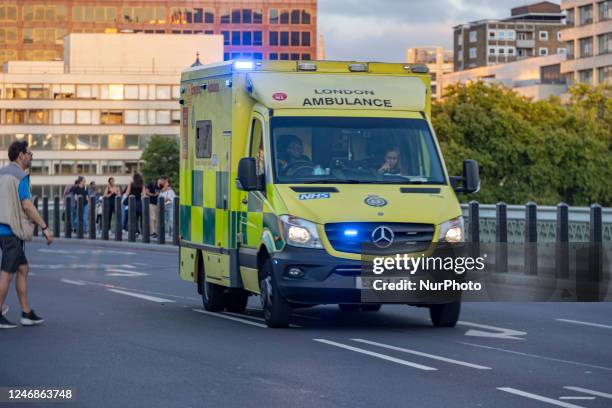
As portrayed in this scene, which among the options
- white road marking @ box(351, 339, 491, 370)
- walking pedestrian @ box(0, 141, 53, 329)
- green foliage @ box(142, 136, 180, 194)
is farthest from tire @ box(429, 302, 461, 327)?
green foliage @ box(142, 136, 180, 194)

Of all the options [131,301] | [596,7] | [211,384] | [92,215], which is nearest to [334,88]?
[131,301]

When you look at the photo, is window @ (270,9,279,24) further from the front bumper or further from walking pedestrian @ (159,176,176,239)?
the front bumper

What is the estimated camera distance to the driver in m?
15.9

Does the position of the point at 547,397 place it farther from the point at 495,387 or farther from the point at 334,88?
the point at 334,88

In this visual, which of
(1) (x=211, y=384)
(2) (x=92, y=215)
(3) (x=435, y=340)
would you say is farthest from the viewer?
(2) (x=92, y=215)

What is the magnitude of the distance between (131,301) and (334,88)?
4.70 meters

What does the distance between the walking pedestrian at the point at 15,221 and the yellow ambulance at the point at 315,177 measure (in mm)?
2126

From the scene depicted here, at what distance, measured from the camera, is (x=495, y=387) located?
10.9 meters

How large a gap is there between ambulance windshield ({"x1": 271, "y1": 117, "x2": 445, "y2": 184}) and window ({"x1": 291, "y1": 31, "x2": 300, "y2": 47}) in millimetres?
173864

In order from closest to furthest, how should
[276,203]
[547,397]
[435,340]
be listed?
1. [547,397]
2. [435,340]
3. [276,203]

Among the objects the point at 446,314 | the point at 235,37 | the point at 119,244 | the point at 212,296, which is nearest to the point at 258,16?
the point at 235,37

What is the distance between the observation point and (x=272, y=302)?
50.8ft

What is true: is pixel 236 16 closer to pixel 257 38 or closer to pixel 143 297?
pixel 257 38

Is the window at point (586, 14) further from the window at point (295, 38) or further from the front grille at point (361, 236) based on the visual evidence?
the front grille at point (361, 236)
